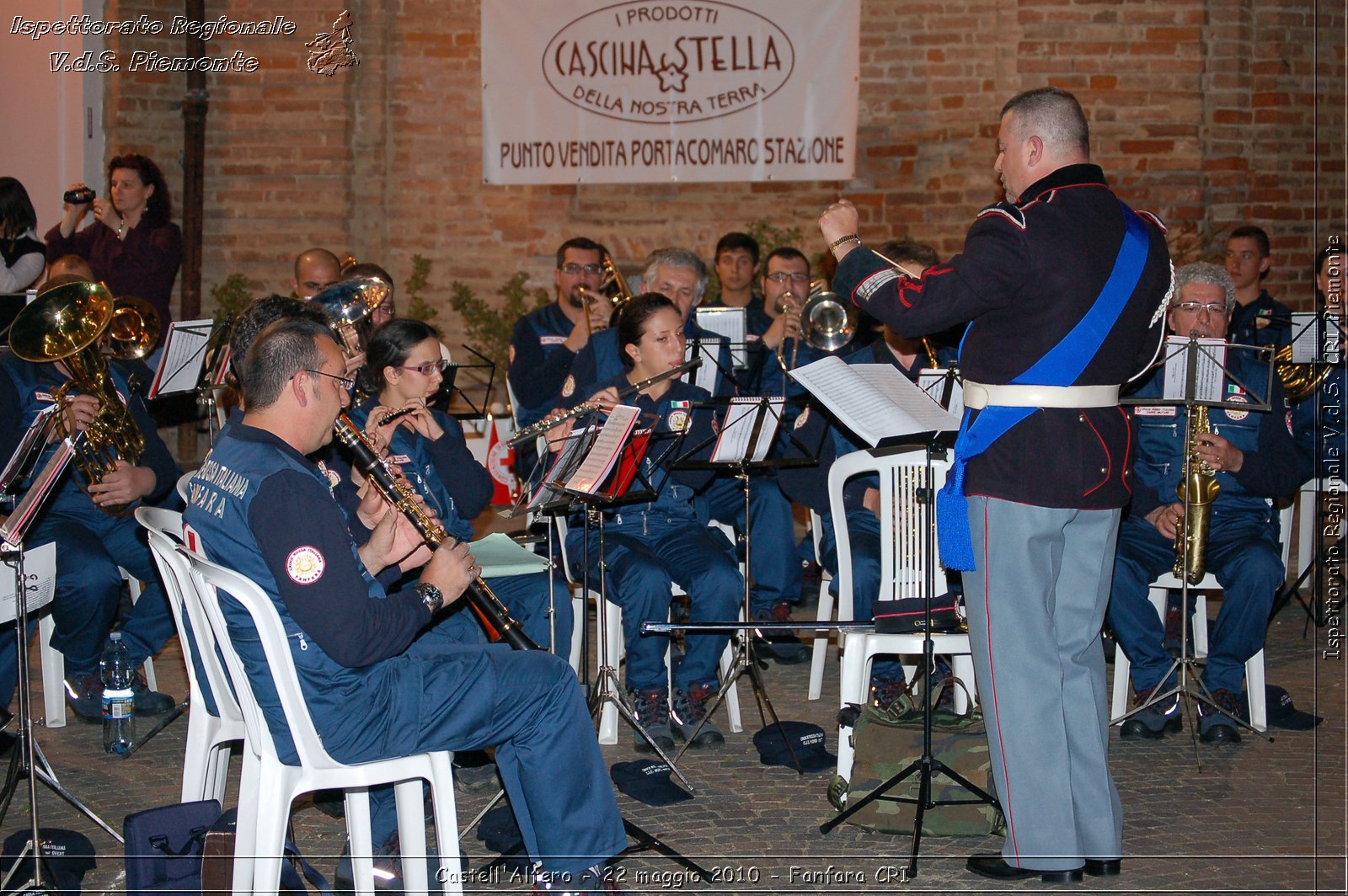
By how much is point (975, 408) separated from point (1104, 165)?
20.4 feet

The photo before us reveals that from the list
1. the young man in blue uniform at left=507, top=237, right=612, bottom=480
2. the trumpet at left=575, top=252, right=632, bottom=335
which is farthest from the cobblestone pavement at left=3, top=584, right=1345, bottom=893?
the trumpet at left=575, top=252, right=632, bottom=335

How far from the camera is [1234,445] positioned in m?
5.18

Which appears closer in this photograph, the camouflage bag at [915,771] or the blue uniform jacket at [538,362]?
the camouflage bag at [915,771]

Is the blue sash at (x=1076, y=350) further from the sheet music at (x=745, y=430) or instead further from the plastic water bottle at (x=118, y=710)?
the plastic water bottle at (x=118, y=710)

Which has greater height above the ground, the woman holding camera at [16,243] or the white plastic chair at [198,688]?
the woman holding camera at [16,243]

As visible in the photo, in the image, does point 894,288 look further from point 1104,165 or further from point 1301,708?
point 1104,165

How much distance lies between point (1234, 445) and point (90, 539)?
4.33 meters

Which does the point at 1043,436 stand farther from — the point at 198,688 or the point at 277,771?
the point at 198,688

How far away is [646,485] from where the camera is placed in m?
4.35

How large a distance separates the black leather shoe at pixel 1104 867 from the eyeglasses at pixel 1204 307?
2.35 metres

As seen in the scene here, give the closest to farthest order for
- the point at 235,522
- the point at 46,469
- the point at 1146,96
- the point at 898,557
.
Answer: the point at 235,522 < the point at 46,469 < the point at 898,557 < the point at 1146,96

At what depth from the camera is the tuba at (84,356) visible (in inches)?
184

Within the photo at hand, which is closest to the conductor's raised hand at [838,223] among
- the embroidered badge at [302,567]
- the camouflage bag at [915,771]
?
the camouflage bag at [915,771]

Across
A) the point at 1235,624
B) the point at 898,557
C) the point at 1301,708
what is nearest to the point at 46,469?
the point at 898,557
